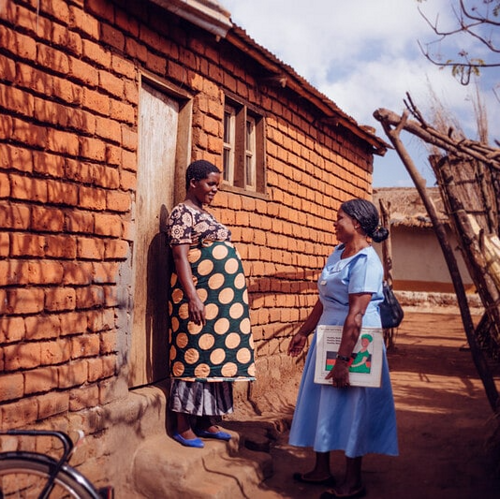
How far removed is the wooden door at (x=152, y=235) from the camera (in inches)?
176

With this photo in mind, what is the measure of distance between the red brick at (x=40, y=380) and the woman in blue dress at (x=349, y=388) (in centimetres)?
155

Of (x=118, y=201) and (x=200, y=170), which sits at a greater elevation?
A: (x=200, y=170)

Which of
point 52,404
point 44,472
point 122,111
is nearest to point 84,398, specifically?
point 52,404

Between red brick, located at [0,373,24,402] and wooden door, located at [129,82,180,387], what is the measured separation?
1140 mm

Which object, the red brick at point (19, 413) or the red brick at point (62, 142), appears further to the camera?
the red brick at point (62, 142)

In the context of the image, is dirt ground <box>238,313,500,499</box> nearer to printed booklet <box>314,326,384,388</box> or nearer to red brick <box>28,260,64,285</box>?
printed booklet <box>314,326,384,388</box>

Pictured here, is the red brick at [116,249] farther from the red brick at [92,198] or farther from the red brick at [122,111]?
the red brick at [122,111]

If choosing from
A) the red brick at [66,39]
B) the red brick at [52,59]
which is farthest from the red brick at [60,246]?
the red brick at [66,39]

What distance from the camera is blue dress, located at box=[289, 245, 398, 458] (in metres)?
3.79

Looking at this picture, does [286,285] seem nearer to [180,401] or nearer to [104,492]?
[180,401]

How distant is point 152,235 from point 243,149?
1.78 m

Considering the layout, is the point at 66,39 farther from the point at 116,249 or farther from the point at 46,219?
the point at 116,249

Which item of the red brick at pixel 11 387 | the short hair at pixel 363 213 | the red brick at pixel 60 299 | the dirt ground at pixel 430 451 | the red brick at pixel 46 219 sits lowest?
the dirt ground at pixel 430 451

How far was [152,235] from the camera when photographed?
4648mm
